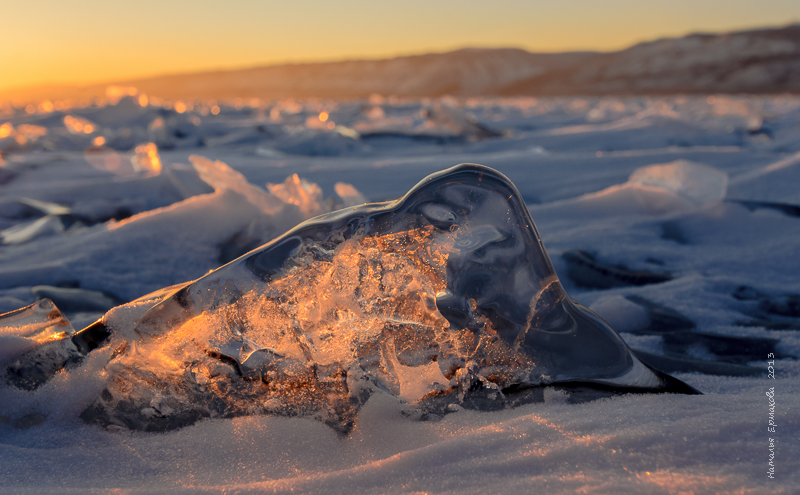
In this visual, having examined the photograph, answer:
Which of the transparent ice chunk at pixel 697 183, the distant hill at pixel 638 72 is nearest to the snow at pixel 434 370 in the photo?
the transparent ice chunk at pixel 697 183

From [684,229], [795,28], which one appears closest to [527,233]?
[684,229]

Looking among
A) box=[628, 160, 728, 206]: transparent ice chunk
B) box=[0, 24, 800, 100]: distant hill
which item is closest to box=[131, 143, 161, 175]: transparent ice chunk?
box=[628, 160, 728, 206]: transparent ice chunk

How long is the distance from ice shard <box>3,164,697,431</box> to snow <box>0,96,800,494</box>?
0.12 feet

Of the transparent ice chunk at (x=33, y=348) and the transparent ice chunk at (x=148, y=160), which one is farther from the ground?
the transparent ice chunk at (x=148, y=160)

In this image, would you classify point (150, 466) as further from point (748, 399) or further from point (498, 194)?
point (748, 399)

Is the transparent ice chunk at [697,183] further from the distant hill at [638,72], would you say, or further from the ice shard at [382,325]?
the distant hill at [638,72]

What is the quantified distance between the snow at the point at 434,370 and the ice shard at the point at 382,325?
37 millimetres

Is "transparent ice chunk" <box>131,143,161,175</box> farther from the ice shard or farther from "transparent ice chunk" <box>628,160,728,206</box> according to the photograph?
"transparent ice chunk" <box>628,160,728,206</box>

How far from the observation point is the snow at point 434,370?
0.59m

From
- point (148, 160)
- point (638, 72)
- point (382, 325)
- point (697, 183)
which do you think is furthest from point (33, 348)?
point (638, 72)

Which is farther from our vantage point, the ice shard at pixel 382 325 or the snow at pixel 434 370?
the ice shard at pixel 382 325

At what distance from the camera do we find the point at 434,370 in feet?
2.46

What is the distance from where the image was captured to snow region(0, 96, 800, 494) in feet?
1.93

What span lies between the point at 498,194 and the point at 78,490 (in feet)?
2.06
